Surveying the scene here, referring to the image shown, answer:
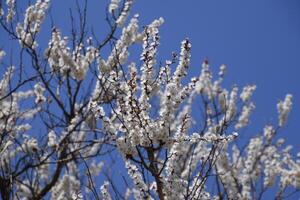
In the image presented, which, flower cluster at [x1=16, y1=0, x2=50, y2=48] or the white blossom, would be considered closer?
flower cluster at [x1=16, y1=0, x2=50, y2=48]

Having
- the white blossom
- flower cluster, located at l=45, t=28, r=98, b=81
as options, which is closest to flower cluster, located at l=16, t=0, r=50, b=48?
flower cluster, located at l=45, t=28, r=98, b=81

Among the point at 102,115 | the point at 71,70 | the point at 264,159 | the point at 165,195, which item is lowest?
the point at 165,195

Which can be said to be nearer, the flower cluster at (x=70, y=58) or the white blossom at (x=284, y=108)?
the flower cluster at (x=70, y=58)

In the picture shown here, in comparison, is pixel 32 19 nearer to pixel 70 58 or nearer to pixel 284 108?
pixel 70 58

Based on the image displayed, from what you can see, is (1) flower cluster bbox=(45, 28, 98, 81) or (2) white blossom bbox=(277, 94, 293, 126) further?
(2) white blossom bbox=(277, 94, 293, 126)

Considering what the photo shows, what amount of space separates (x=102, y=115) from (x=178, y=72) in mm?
658

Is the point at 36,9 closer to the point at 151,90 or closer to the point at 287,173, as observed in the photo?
the point at 151,90

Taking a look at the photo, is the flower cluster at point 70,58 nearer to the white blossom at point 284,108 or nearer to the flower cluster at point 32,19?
the flower cluster at point 32,19

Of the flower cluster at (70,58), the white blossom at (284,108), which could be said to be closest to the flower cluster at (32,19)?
the flower cluster at (70,58)

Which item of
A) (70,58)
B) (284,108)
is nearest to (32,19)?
(70,58)

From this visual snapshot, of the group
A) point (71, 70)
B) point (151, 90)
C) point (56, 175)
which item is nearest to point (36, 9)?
point (71, 70)

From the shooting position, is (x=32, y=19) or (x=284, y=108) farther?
(x=284, y=108)

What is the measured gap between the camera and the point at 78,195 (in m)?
3.45

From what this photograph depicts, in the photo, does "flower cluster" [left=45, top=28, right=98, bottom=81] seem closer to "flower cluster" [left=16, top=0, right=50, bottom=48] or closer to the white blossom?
"flower cluster" [left=16, top=0, right=50, bottom=48]
